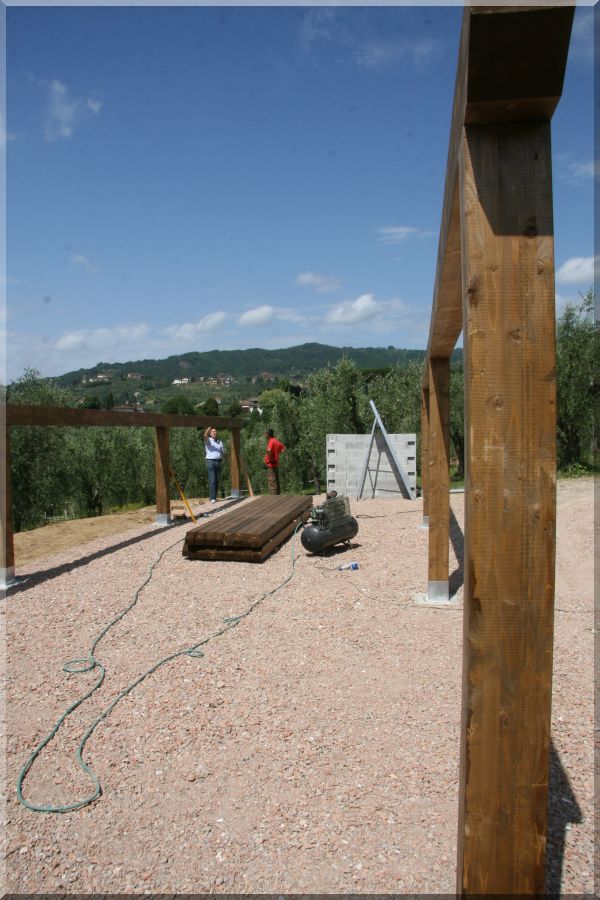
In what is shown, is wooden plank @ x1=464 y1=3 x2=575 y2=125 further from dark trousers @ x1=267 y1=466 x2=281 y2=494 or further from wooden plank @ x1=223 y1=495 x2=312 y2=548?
dark trousers @ x1=267 y1=466 x2=281 y2=494

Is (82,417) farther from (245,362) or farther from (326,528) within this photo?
(245,362)

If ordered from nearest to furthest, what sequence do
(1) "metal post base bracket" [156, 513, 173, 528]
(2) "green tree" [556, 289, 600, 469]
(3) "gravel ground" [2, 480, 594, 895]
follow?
1. (3) "gravel ground" [2, 480, 594, 895]
2. (1) "metal post base bracket" [156, 513, 173, 528]
3. (2) "green tree" [556, 289, 600, 469]

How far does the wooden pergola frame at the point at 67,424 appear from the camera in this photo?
5.54m

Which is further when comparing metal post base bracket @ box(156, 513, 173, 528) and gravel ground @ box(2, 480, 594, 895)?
metal post base bracket @ box(156, 513, 173, 528)

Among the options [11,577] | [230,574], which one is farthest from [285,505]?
[11,577]

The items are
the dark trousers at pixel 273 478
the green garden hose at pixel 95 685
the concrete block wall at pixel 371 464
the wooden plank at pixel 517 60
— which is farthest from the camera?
the concrete block wall at pixel 371 464

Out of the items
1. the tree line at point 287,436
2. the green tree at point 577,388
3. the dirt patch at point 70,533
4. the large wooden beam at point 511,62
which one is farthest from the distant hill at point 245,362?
the large wooden beam at point 511,62

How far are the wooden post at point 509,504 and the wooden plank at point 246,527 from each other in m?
5.19

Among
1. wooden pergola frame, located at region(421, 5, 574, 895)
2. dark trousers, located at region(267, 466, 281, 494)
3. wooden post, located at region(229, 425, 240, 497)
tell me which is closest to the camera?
wooden pergola frame, located at region(421, 5, 574, 895)

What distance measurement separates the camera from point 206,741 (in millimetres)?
3186

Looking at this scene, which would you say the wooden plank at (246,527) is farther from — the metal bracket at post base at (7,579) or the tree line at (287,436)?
the tree line at (287,436)

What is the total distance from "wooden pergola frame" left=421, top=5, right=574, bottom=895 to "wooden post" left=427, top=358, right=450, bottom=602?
3660 mm

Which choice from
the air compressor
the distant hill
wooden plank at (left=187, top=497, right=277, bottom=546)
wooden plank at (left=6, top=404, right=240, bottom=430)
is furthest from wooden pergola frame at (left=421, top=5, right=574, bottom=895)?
the distant hill

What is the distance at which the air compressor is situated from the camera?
7.33m
